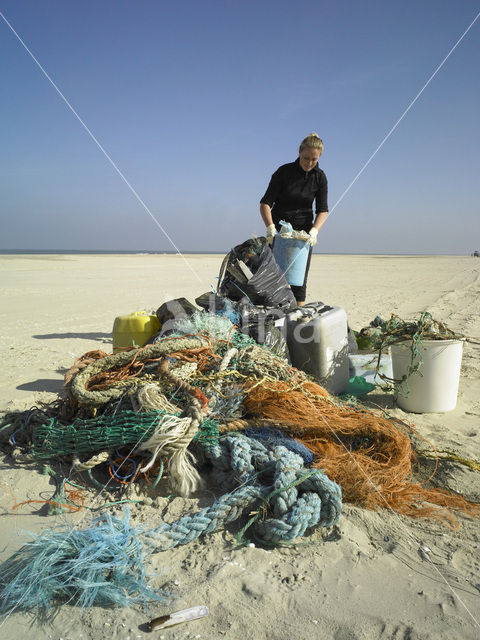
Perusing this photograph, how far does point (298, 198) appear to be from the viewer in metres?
5.09

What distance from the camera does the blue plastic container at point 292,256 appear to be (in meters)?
4.86

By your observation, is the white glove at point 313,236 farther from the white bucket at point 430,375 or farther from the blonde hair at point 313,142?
the white bucket at point 430,375

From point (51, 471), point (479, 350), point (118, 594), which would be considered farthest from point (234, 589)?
point (479, 350)

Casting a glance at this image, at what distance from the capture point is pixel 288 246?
192 inches

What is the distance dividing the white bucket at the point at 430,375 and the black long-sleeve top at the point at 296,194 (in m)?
2.43

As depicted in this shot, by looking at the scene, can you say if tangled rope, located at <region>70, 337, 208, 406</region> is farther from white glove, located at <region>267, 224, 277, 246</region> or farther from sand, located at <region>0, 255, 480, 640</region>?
white glove, located at <region>267, 224, 277, 246</region>

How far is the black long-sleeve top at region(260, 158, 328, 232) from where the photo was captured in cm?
505

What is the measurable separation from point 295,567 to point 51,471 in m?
1.45

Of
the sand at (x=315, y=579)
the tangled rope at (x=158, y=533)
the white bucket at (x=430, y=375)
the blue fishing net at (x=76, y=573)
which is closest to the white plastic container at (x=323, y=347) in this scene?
the white bucket at (x=430, y=375)

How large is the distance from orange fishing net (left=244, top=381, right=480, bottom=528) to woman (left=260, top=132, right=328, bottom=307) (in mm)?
2536

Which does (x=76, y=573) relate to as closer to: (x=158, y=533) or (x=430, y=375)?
(x=158, y=533)

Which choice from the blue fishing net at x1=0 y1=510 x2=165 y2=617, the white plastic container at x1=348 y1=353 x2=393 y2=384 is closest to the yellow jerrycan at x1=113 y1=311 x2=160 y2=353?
the white plastic container at x1=348 y1=353 x2=393 y2=384

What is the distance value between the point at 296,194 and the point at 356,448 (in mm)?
3361

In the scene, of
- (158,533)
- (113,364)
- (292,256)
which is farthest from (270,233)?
(158,533)
